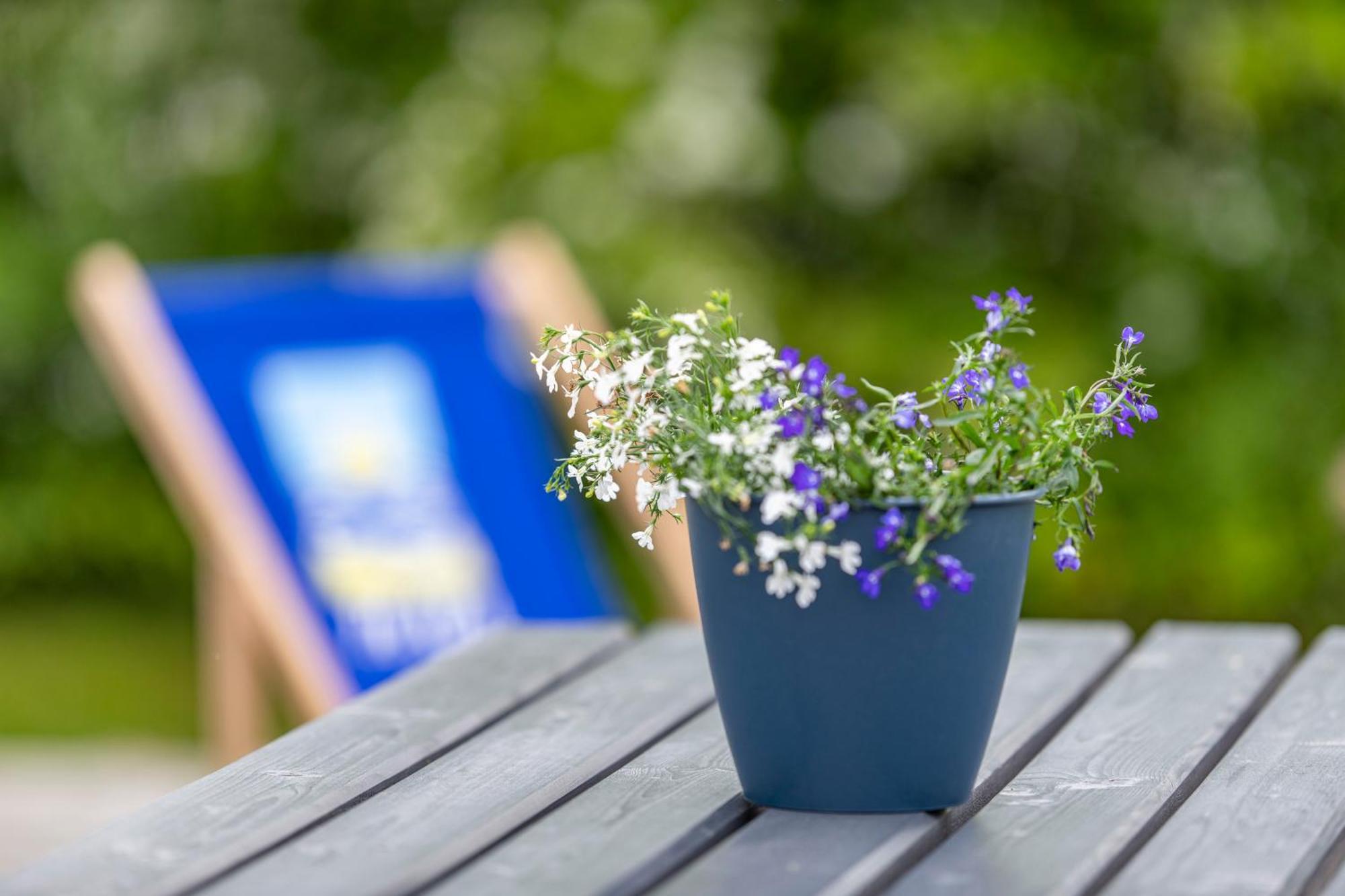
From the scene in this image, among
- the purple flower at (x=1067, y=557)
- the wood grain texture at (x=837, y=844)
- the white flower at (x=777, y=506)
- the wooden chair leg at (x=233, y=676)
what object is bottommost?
the wooden chair leg at (x=233, y=676)

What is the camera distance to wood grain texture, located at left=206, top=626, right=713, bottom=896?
94 cm

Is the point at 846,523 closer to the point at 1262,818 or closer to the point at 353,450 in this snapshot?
the point at 1262,818

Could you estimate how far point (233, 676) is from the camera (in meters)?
2.83

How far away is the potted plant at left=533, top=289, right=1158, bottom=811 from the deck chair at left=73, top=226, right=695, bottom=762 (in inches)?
66.3

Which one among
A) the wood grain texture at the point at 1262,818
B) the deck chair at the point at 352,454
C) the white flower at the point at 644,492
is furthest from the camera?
the deck chair at the point at 352,454

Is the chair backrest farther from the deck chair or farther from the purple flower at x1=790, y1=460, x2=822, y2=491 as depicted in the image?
the purple flower at x1=790, y1=460, x2=822, y2=491

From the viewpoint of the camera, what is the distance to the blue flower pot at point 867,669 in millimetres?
977

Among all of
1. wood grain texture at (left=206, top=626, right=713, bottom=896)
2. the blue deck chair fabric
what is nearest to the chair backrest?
the blue deck chair fabric

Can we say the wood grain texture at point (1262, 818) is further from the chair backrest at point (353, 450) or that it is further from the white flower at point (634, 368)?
the chair backrest at point (353, 450)

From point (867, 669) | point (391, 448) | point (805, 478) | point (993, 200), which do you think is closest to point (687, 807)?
point (867, 669)

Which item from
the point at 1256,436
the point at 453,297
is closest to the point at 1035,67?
the point at 1256,436

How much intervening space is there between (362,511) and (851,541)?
1964mm

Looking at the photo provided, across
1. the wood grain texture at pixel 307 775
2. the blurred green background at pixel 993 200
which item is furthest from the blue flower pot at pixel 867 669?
the blurred green background at pixel 993 200

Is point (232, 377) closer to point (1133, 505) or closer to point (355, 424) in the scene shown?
point (355, 424)
